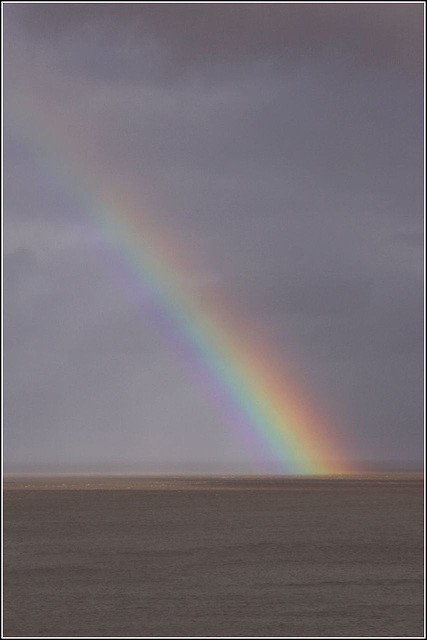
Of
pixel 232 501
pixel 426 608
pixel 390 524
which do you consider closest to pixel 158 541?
pixel 390 524

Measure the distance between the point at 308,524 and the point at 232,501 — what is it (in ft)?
161

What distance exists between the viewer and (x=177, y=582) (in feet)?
156

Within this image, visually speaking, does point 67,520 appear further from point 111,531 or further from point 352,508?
point 352,508

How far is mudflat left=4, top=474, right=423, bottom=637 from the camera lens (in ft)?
121

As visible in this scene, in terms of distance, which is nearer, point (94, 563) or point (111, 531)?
point (94, 563)

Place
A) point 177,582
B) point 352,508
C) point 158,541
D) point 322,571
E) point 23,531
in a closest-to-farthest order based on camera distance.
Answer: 1. point 177,582
2. point 322,571
3. point 158,541
4. point 23,531
5. point 352,508

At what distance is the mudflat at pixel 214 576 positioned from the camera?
37.0 m

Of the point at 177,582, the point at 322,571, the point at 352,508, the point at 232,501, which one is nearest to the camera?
the point at 177,582

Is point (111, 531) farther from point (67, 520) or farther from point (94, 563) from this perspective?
point (94, 563)

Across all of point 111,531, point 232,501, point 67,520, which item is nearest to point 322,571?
point 111,531

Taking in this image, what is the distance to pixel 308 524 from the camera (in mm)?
85750

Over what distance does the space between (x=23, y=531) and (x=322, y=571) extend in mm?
35128

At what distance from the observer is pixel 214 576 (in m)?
49.6

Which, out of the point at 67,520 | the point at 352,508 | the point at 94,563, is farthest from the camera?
the point at 352,508
